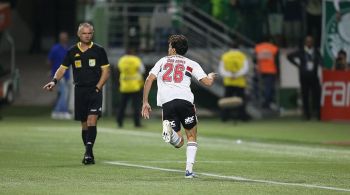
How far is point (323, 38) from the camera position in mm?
33156

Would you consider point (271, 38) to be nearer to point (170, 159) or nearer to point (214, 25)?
point (214, 25)

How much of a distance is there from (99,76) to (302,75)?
15.1 m

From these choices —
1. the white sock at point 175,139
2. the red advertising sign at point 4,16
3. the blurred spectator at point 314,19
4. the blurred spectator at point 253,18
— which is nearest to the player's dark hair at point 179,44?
the white sock at point 175,139

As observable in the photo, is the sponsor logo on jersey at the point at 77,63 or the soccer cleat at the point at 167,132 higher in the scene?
the sponsor logo on jersey at the point at 77,63

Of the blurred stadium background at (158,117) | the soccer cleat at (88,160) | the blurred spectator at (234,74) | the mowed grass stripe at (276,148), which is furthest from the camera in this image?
the blurred spectator at (234,74)

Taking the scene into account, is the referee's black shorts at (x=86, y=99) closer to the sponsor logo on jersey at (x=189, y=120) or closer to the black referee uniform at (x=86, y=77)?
the black referee uniform at (x=86, y=77)

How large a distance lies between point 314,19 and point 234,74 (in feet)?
15.5

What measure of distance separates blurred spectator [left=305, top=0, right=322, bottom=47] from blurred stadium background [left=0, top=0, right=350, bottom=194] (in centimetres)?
9

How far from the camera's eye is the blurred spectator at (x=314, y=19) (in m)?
35.7

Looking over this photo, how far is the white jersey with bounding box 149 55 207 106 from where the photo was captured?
53.2ft

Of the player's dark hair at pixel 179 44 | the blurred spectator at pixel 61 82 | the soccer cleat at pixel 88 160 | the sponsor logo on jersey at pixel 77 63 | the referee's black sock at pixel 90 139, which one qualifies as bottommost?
the blurred spectator at pixel 61 82

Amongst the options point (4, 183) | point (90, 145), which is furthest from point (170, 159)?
point (4, 183)

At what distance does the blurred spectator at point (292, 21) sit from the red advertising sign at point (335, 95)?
13.3 feet

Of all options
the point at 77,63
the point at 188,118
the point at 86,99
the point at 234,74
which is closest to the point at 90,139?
the point at 86,99
